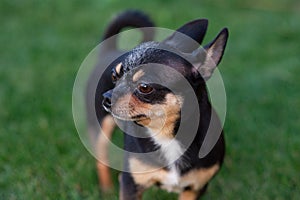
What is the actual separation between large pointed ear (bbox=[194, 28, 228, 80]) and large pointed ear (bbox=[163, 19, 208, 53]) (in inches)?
10.4

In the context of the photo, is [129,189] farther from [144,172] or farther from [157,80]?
[157,80]

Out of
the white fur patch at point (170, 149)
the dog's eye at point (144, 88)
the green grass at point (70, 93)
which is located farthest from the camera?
the green grass at point (70, 93)

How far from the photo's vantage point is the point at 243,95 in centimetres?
543

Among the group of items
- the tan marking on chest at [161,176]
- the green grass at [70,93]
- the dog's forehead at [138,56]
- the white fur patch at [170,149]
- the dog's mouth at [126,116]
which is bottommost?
the green grass at [70,93]

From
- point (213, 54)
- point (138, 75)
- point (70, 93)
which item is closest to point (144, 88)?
point (138, 75)

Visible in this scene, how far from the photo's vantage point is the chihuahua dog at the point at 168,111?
3.00 meters

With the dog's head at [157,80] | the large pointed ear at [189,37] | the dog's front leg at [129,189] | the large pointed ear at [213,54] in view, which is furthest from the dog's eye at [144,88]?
the dog's front leg at [129,189]

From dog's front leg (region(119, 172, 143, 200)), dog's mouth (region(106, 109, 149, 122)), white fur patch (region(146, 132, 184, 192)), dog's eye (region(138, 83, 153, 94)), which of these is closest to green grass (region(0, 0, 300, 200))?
dog's front leg (region(119, 172, 143, 200))

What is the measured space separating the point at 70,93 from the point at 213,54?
268 centimetres

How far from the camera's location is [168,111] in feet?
10.0

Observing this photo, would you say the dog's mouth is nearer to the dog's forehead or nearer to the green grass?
the dog's forehead

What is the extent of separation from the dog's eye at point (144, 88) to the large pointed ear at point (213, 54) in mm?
313

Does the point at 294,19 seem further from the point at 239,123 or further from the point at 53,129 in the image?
the point at 53,129

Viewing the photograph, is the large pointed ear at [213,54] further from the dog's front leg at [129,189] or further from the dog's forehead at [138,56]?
the dog's front leg at [129,189]
